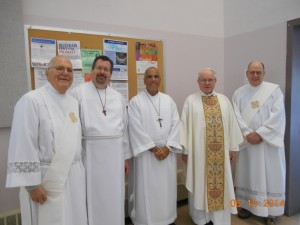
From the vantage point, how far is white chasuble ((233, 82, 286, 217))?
8.93ft

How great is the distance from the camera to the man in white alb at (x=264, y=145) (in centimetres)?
273

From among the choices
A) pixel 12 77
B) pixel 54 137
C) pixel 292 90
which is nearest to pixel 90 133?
pixel 54 137

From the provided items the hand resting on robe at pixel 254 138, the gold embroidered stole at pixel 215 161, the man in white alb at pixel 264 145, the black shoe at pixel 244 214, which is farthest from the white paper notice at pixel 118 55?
the black shoe at pixel 244 214

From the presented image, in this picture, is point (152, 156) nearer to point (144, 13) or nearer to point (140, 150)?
point (140, 150)

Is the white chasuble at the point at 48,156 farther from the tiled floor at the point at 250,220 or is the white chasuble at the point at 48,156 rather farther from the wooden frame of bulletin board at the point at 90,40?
the tiled floor at the point at 250,220

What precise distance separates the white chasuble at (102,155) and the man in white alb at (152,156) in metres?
0.28

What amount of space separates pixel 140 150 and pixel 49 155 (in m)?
0.93

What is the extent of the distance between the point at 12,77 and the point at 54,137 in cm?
94

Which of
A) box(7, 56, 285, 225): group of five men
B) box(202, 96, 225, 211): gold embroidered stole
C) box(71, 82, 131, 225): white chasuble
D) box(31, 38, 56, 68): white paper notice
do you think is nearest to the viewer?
box(7, 56, 285, 225): group of five men

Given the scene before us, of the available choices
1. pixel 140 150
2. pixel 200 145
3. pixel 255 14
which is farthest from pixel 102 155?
pixel 255 14

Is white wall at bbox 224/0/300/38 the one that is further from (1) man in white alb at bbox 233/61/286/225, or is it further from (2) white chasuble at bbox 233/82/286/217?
(2) white chasuble at bbox 233/82/286/217

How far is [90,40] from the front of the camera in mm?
2705

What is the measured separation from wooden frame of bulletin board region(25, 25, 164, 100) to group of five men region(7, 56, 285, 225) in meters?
0.45

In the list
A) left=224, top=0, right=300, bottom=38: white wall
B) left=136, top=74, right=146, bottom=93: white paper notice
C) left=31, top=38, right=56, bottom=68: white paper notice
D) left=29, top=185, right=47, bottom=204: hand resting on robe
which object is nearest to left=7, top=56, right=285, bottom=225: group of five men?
left=29, top=185, right=47, bottom=204: hand resting on robe
